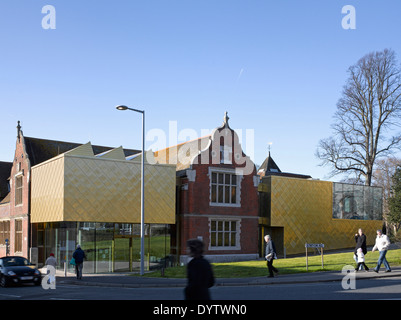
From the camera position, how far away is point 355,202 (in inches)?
1713

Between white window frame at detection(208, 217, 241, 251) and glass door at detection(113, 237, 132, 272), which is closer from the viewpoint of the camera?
glass door at detection(113, 237, 132, 272)

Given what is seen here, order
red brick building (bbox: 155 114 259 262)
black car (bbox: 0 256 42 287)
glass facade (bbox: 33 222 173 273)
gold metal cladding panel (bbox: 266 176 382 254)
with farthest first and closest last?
gold metal cladding panel (bbox: 266 176 382 254) < red brick building (bbox: 155 114 259 262) < glass facade (bbox: 33 222 173 273) < black car (bbox: 0 256 42 287)

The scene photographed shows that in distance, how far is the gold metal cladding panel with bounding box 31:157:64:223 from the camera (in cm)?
2934

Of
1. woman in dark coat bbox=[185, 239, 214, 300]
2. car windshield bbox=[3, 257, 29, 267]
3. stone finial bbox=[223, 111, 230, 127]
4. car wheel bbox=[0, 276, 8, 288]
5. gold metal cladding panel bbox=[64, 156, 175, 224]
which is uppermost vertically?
stone finial bbox=[223, 111, 230, 127]

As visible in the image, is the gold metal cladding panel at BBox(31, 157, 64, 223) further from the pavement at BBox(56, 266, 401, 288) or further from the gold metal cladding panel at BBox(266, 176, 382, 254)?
the gold metal cladding panel at BBox(266, 176, 382, 254)

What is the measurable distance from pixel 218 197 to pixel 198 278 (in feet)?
91.7

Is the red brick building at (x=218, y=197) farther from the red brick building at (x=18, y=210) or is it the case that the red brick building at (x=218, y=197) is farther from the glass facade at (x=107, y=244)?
the red brick building at (x=18, y=210)

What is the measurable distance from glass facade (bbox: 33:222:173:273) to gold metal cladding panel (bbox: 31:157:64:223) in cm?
91

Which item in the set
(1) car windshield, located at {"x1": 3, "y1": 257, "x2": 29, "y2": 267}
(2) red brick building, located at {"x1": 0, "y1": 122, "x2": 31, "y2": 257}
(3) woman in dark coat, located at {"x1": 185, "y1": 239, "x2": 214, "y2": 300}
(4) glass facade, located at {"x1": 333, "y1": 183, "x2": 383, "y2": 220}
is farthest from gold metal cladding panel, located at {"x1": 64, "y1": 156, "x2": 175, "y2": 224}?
(3) woman in dark coat, located at {"x1": 185, "y1": 239, "x2": 214, "y2": 300}

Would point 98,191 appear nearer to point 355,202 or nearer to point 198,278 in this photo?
point 198,278

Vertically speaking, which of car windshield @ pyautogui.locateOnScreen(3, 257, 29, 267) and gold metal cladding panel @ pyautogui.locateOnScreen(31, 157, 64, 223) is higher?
gold metal cladding panel @ pyautogui.locateOnScreen(31, 157, 64, 223)

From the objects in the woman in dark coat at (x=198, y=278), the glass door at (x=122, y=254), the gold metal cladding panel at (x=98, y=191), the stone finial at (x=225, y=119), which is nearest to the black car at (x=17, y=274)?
the gold metal cladding panel at (x=98, y=191)

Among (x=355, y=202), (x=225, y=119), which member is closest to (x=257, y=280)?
(x=225, y=119)
